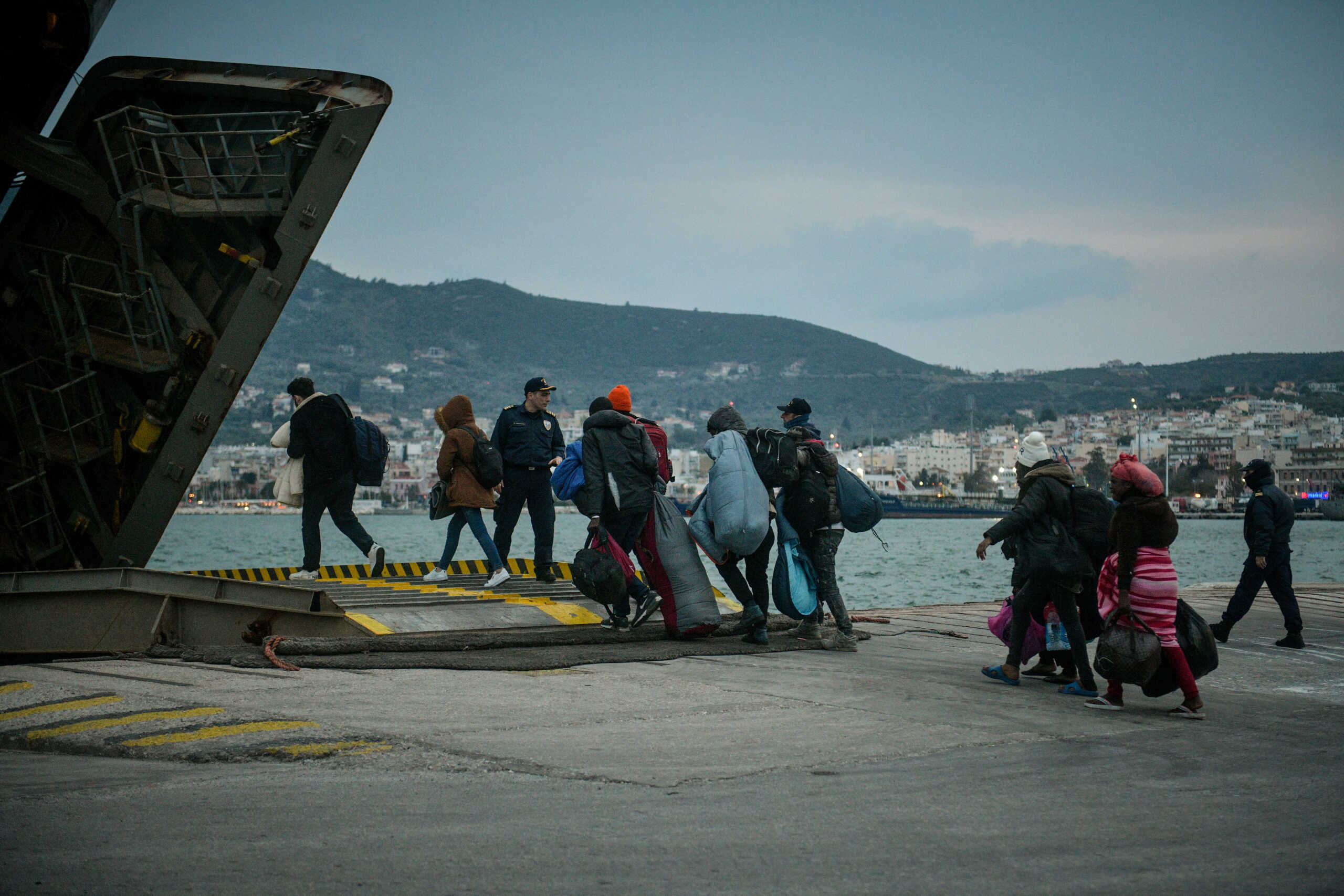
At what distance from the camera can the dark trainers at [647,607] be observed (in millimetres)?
8297

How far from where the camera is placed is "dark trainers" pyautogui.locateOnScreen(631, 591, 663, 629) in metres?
8.30

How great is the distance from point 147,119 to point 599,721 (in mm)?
6012

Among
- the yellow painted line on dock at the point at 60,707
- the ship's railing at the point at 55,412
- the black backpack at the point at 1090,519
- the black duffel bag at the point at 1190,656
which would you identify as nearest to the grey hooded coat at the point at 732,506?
the black backpack at the point at 1090,519

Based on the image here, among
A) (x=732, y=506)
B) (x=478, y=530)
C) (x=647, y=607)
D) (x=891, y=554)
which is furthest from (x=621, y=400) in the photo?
(x=891, y=554)

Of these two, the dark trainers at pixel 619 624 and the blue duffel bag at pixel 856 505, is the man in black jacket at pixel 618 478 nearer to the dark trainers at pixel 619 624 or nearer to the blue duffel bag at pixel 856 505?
the dark trainers at pixel 619 624

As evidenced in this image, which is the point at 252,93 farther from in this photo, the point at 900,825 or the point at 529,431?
the point at 900,825

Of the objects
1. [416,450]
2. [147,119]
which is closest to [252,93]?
[147,119]

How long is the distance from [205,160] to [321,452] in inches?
101

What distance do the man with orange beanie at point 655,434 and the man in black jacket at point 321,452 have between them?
2627mm

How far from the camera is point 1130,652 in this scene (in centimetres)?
599

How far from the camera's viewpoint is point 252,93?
855cm

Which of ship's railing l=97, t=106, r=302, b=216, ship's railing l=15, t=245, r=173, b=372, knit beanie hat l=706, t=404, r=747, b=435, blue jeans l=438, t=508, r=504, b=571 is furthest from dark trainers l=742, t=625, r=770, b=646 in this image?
ship's railing l=15, t=245, r=173, b=372

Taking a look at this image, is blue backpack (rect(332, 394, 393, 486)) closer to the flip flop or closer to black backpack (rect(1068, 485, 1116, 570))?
the flip flop

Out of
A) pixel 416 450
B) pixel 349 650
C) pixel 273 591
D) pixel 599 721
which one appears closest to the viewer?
pixel 599 721
